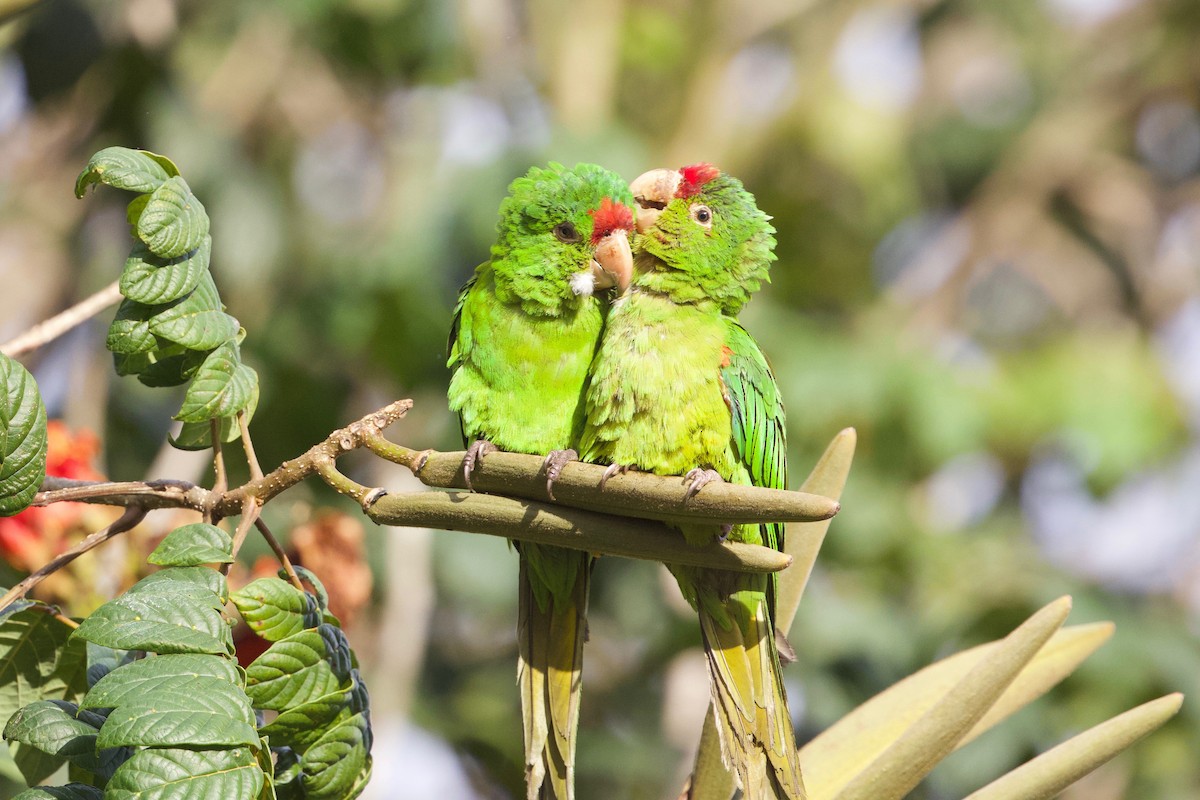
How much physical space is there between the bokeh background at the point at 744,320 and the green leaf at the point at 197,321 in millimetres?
2226

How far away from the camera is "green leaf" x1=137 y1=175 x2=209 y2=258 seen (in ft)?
5.26

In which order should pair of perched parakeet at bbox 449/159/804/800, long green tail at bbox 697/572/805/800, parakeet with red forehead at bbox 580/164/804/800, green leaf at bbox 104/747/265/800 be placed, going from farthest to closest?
pair of perched parakeet at bbox 449/159/804/800, parakeet with red forehead at bbox 580/164/804/800, long green tail at bbox 697/572/805/800, green leaf at bbox 104/747/265/800

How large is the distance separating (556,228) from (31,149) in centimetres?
408

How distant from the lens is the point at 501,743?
595cm

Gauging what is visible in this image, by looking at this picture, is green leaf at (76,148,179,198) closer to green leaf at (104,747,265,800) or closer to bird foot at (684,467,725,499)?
green leaf at (104,747,265,800)

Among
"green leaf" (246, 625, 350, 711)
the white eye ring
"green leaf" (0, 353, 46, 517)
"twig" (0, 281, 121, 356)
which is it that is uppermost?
the white eye ring

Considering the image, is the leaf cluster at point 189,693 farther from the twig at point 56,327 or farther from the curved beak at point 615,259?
the curved beak at point 615,259

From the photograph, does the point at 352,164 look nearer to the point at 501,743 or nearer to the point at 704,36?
the point at 704,36

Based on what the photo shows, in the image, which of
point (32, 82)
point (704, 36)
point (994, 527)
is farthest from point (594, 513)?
point (994, 527)

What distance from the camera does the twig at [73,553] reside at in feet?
5.02

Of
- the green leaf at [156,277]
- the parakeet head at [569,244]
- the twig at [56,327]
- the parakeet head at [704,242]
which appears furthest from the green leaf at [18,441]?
the parakeet head at [704,242]

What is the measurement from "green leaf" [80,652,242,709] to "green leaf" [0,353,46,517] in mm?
270

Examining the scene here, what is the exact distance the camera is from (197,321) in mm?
1668

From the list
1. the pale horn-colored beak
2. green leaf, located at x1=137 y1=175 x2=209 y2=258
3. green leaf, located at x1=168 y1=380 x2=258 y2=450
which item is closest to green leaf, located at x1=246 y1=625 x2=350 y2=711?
green leaf, located at x1=168 y1=380 x2=258 y2=450
